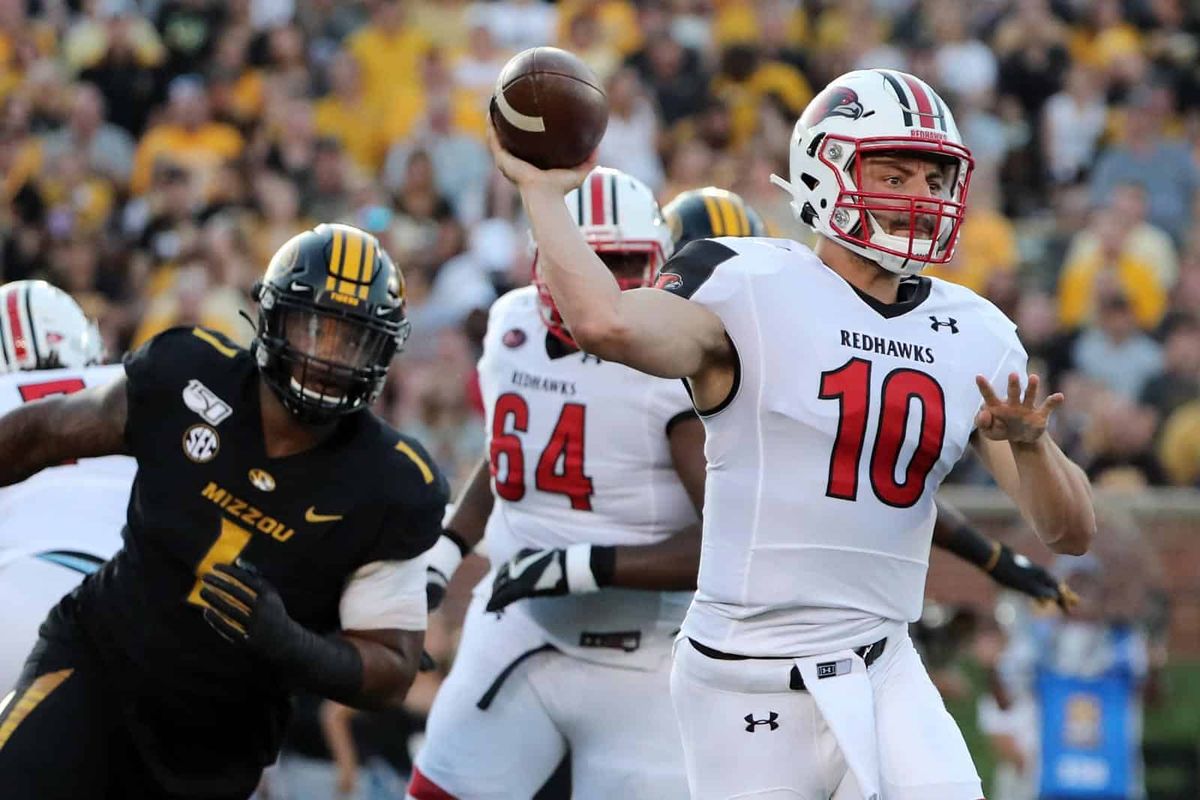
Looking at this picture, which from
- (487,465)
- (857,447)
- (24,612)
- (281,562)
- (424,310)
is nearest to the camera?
(857,447)

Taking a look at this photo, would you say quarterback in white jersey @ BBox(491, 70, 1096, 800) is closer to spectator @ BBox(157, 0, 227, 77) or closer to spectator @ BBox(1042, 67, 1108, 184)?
spectator @ BBox(1042, 67, 1108, 184)

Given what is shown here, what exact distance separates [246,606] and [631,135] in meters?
7.91

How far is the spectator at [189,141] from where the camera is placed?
470 inches

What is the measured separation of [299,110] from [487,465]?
6.72 metres

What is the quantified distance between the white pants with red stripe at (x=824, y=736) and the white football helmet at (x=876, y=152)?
33.6 inches

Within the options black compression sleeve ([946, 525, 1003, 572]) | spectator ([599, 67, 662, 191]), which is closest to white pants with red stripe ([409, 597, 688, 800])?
black compression sleeve ([946, 525, 1003, 572])

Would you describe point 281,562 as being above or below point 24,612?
above

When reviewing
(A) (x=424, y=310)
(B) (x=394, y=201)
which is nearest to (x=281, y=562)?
(A) (x=424, y=310)

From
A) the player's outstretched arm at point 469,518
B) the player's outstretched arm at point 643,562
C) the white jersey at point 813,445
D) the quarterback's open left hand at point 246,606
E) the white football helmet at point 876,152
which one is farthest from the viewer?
the player's outstretched arm at point 469,518

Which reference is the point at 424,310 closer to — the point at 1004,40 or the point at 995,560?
the point at 1004,40

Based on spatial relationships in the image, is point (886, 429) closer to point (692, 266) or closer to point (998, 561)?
point (692, 266)

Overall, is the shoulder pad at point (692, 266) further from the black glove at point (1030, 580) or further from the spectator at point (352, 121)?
the spectator at point (352, 121)

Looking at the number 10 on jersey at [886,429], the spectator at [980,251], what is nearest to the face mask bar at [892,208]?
the number 10 on jersey at [886,429]

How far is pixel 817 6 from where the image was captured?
44.2ft
